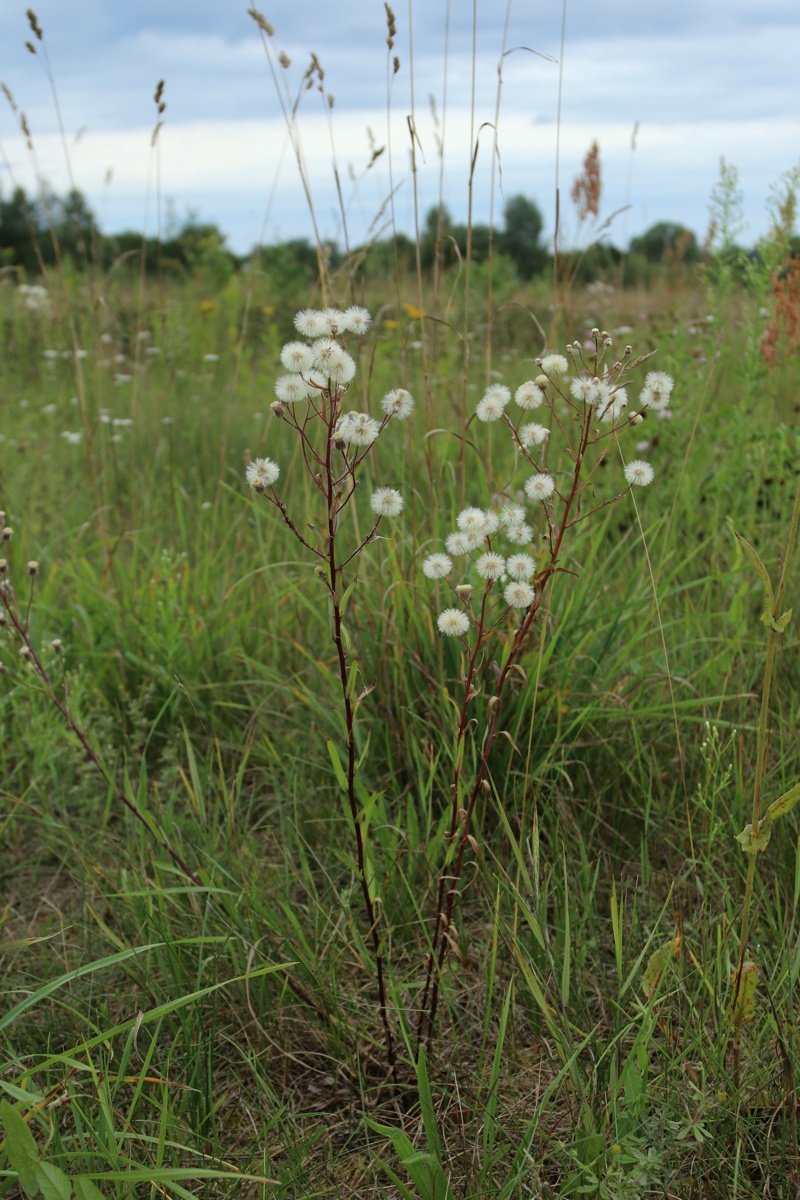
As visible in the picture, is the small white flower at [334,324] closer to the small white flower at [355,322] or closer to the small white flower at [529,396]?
the small white flower at [355,322]

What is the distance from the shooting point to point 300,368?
3.54 ft

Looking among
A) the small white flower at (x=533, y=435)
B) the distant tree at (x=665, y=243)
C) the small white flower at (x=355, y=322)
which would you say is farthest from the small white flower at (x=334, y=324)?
the distant tree at (x=665, y=243)

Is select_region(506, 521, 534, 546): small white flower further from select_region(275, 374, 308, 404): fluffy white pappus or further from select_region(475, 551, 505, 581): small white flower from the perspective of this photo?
select_region(275, 374, 308, 404): fluffy white pappus

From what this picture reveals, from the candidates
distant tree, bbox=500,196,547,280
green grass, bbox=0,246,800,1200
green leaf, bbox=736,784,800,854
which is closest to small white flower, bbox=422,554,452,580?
green grass, bbox=0,246,800,1200

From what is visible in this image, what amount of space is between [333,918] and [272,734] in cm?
57

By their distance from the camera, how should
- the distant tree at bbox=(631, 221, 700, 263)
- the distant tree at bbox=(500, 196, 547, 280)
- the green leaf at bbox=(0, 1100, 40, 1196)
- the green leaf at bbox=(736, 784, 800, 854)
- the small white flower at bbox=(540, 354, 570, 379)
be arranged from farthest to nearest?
1. the distant tree at bbox=(500, 196, 547, 280)
2. the distant tree at bbox=(631, 221, 700, 263)
3. the small white flower at bbox=(540, 354, 570, 379)
4. the green leaf at bbox=(736, 784, 800, 854)
5. the green leaf at bbox=(0, 1100, 40, 1196)

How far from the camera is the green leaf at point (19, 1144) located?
919 mm

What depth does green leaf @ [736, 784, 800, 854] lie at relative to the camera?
3.50 ft

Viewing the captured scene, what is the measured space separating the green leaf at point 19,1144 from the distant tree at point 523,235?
19.0 metres

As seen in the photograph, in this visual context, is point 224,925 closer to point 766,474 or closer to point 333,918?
point 333,918

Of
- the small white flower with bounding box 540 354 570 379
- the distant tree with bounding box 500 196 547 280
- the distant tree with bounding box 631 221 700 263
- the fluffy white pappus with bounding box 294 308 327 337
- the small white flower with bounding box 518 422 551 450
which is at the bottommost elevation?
the distant tree with bounding box 500 196 547 280

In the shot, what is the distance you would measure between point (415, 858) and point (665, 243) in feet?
20.7

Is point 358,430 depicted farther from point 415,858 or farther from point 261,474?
point 415,858

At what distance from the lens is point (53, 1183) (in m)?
0.93
